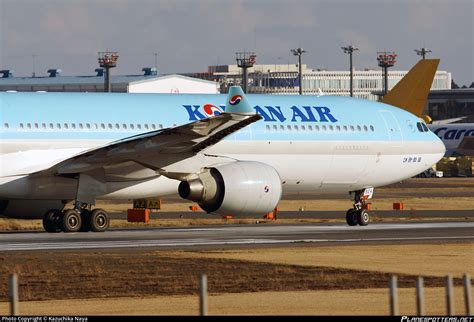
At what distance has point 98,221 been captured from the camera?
37.1 meters

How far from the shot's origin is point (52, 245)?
32312 millimetres

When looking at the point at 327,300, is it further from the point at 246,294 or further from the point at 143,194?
the point at 143,194

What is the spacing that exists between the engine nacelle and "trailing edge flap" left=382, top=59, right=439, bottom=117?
2817 centimetres

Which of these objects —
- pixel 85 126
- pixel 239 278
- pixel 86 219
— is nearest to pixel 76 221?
pixel 86 219

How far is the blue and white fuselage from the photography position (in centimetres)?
3612

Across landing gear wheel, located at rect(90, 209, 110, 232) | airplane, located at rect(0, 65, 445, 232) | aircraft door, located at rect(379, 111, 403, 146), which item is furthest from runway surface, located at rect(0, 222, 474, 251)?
aircraft door, located at rect(379, 111, 403, 146)

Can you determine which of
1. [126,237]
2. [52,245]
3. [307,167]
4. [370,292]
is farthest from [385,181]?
[370,292]

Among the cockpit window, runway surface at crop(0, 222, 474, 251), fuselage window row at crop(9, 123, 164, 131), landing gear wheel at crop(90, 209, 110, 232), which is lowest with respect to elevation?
runway surface at crop(0, 222, 474, 251)

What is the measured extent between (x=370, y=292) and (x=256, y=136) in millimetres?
17299

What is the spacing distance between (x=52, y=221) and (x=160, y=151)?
4015 millimetres

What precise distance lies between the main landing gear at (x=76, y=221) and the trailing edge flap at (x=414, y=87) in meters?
28.9

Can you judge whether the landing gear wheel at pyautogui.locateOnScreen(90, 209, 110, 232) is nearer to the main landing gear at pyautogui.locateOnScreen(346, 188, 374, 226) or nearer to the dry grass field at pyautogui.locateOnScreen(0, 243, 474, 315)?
the dry grass field at pyautogui.locateOnScreen(0, 243, 474, 315)

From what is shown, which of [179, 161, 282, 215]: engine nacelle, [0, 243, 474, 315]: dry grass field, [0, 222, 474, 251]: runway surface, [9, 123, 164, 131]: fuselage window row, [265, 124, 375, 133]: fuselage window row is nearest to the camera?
[0, 243, 474, 315]: dry grass field

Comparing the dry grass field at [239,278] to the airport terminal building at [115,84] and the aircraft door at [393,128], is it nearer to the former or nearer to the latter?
the aircraft door at [393,128]
